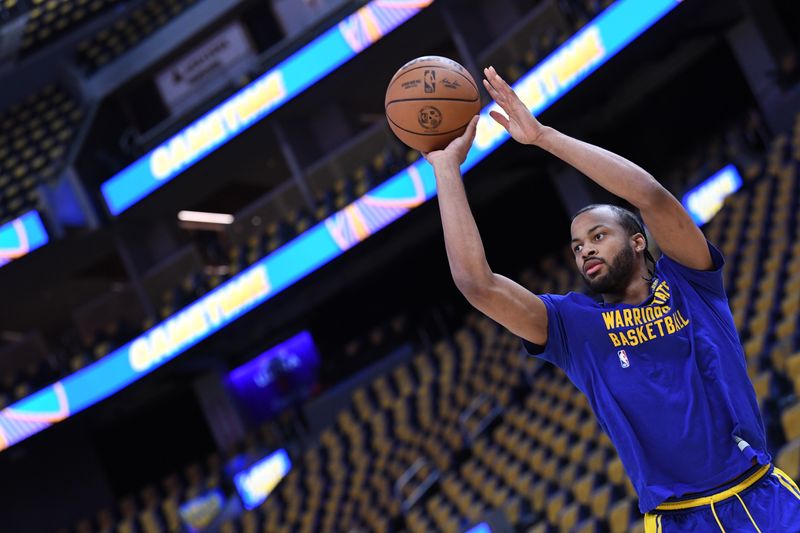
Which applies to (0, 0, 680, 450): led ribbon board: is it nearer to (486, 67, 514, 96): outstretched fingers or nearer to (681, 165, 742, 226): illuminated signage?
(681, 165, 742, 226): illuminated signage

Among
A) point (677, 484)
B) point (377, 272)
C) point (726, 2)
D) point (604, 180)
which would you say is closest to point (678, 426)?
point (677, 484)

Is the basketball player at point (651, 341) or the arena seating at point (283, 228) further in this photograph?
the arena seating at point (283, 228)

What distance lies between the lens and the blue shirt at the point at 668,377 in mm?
2211

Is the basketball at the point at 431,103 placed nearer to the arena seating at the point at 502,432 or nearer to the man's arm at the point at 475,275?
the man's arm at the point at 475,275

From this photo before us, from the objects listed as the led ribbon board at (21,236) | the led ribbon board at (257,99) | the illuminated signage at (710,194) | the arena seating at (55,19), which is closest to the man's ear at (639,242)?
the illuminated signage at (710,194)

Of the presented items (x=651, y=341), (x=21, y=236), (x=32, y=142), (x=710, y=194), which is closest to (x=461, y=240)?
(x=651, y=341)

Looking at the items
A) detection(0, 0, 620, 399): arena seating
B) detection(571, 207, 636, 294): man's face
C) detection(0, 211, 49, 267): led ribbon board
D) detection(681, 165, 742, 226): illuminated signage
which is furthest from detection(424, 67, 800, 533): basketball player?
detection(0, 211, 49, 267): led ribbon board

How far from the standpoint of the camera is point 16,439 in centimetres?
1403

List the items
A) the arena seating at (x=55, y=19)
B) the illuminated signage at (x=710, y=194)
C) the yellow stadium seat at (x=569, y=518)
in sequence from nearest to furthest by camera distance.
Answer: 1. the yellow stadium seat at (x=569, y=518)
2. the illuminated signage at (x=710, y=194)
3. the arena seating at (x=55, y=19)

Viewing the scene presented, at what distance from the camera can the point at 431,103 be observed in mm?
2666

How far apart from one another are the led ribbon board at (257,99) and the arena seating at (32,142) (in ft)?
4.89

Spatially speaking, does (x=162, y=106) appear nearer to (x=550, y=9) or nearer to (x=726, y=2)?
(x=550, y=9)

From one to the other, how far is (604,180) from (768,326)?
629cm

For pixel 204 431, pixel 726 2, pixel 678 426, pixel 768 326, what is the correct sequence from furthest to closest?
pixel 204 431 < pixel 726 2 < pixel 768 326 < pixel 678 426
